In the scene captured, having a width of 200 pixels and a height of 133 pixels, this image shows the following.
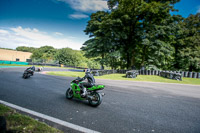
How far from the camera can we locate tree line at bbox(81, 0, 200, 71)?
20.8 meters

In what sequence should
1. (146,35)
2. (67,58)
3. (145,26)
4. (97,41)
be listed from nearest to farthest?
1. (146,35)
2. (145,26)
3. (97,41)
4. (67,58)

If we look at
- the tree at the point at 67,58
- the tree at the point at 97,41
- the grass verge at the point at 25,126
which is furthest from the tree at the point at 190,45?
the tree at the point at 67,58

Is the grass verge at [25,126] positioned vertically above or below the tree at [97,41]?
below

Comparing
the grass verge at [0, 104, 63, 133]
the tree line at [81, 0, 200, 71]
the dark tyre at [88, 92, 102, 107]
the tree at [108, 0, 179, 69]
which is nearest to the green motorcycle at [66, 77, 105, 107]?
the dark tyre at [88, 92, 102, 107]

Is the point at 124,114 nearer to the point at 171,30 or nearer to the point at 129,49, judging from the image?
the point at 129,49

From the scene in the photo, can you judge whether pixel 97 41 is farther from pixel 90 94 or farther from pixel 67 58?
pixel 67 58

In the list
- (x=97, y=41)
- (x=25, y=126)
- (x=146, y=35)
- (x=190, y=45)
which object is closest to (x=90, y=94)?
(x=25, y=126)

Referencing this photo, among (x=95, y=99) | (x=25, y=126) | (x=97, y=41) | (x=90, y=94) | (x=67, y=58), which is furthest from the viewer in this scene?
(x=67, y=58)

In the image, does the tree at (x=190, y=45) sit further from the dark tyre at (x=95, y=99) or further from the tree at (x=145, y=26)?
the dark tyre at (x=95, y=99)

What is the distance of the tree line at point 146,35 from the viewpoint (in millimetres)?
20781

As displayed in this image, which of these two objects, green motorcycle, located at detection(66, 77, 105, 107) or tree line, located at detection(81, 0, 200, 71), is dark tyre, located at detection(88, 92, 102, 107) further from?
tree line, located at detection(81, 0, 200, 71)

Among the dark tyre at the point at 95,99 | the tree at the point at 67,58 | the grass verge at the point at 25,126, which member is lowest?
the grass verge at the point at 25,126

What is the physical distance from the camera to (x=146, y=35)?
68.7 ft

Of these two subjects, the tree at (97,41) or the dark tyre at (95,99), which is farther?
the tree at (97,41)
